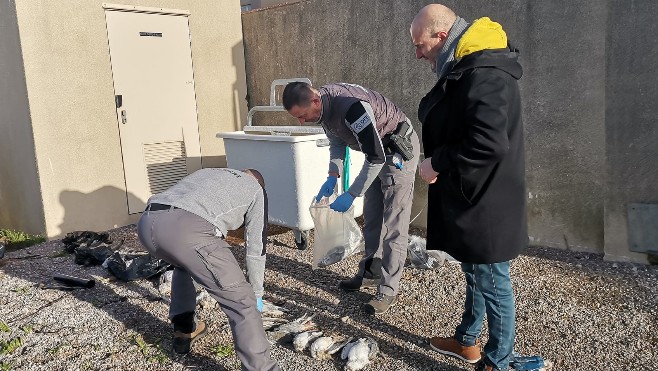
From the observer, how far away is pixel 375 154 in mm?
3027

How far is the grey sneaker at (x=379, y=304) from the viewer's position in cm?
336

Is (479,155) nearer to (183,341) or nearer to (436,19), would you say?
(436,19)

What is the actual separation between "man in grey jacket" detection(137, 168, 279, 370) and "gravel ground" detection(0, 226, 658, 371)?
0.50 metres

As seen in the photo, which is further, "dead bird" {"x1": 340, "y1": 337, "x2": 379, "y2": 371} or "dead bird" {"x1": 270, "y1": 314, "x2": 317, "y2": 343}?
"dead bird" {"x1": 270, "y1": 314, "x2": 317, "y2": 343}

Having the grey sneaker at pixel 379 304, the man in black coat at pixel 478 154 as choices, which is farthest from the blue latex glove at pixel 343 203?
the man in black coat at pixel 478 154

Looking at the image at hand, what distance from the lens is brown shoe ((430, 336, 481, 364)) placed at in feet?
8.94

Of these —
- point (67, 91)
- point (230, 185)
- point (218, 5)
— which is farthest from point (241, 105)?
point (230, 185)

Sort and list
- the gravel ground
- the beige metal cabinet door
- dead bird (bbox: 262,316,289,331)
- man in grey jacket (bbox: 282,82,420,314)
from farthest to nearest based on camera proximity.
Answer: the beige metal cabinet door
dead bird (bbox: 262,316,289,331)
man in grey jacket (bbox: 282,82,420,314)
the gravel ground

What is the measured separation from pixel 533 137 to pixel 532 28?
3.00 ft

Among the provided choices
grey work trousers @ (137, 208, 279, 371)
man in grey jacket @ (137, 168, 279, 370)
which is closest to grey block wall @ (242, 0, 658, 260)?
man in grey jacket @ (137, 168, 279, 370)

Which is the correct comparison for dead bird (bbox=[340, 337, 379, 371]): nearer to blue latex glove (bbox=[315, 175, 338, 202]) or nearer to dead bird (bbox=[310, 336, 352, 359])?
dead bird (bbox=[310, 336, 352, 359])

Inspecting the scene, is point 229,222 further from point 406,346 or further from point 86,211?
point 86,211

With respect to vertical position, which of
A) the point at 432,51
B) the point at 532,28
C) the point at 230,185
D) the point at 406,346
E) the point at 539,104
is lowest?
the point at 406,346

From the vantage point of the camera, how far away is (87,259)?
4.56 meters
